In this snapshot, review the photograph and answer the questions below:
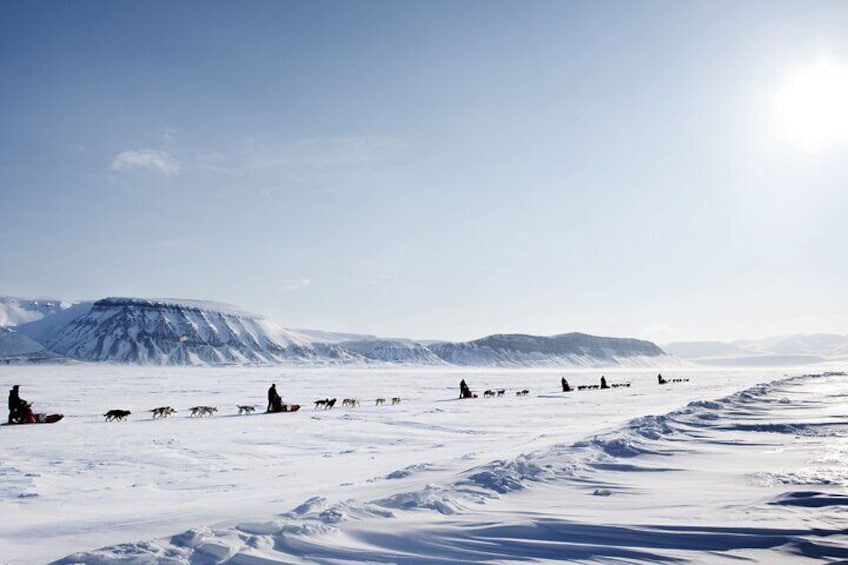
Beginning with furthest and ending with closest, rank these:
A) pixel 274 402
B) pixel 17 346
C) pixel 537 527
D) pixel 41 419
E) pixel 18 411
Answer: pixel 17 346, pixel 274 402, pixel 41 419, pixel 18 411, pixel 537 527

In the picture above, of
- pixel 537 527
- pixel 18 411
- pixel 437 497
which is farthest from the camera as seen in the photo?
pixel 18 411

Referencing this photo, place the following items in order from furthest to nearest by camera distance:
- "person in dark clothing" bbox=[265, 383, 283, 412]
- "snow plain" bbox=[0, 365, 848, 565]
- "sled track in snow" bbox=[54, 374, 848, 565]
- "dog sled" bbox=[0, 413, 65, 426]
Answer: "person in dark clothing" bbox=[265, 383, 283, 412], "dog sled" bbox=[0, 413, 65, 426], "snow plain" bbox=[0, 365, 848, 565], "sled track in snow" bbox=[54, 374, 848, 565]

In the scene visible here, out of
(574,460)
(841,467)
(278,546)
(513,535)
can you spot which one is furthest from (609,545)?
(841,467)

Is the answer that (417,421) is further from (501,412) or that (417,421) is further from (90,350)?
(90,350)

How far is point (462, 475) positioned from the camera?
7203 mm

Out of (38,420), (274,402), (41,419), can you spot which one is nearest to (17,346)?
(274,402)

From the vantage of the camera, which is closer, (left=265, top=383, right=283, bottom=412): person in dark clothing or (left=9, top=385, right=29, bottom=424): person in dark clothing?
(left=9, top=385, right=29, bottom=424): person in dark clothing

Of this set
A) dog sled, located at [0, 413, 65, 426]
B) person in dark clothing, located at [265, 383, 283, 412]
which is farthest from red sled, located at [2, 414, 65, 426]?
person in dark clothing, located at [265, 383, 283, 412]

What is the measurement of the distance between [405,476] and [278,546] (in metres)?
3.51

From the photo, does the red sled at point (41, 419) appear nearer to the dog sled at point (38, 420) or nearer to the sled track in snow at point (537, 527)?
the dog sled at point (38, 420)

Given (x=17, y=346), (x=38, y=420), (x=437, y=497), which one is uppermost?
(x=17, y=346)

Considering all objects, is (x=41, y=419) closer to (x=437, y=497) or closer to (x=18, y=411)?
(x=18, y=411)

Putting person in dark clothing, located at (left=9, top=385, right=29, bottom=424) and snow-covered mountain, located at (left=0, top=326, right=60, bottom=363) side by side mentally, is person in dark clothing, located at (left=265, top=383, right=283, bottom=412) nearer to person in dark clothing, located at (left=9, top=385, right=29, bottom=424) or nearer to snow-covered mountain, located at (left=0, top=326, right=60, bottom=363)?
person in dark clothing, located at (left=9, top=385, right=29, bottom=424)

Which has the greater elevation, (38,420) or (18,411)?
(18,411)
